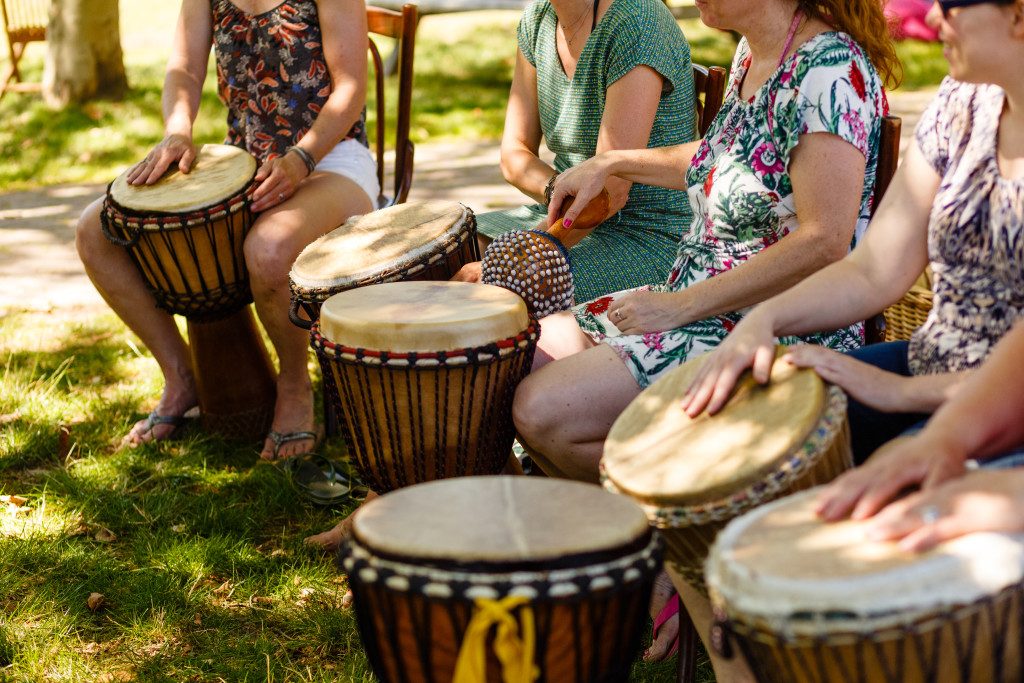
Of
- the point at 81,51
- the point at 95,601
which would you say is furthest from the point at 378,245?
the point at 81,51

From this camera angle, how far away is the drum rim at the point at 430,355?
2.20 metres

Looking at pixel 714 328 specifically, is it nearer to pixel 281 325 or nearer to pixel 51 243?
pixel 281 325

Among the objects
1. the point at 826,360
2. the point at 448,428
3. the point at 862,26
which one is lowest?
the point at 448,428

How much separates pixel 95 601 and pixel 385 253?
110 centimetres

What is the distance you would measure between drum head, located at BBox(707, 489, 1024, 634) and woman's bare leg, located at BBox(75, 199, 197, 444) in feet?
8.72

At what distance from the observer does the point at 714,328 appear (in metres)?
2.37

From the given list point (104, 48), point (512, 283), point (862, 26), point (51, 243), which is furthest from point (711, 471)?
point (104, 48)

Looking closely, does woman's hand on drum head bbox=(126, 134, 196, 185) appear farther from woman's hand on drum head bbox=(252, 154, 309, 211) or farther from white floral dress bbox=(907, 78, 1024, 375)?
white floral dress bbox=(907, 78, 1024, 375)

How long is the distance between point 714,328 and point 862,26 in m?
0.70

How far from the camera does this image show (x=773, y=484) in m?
1.60

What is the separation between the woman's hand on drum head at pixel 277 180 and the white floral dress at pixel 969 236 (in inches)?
77.6

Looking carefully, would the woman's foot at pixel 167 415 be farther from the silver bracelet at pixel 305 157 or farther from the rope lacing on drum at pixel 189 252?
the silver bracelet at pixel 305 157

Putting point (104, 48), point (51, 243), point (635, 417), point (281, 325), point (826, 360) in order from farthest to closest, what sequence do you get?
1. point (104, 48)
2. point (51, 243)
3. point (281, 325)
4. point (635, 417)
5. point (826, 360)

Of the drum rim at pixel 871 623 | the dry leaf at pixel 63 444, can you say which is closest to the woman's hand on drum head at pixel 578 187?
the drum rim at pixel 871 623
